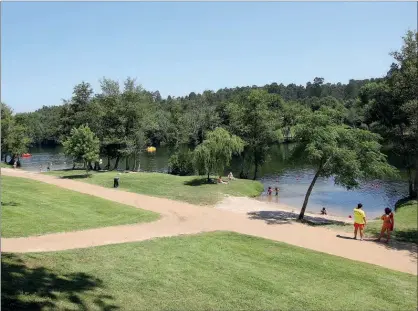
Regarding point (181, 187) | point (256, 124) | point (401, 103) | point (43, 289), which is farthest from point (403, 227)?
point (256, 124)

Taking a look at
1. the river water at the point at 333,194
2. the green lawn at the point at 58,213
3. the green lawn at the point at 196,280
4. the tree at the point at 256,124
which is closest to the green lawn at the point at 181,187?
the river water at the point at 333,194

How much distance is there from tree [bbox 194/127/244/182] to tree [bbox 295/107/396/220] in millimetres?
14814

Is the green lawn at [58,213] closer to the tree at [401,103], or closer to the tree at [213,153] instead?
the tree at [213,153]

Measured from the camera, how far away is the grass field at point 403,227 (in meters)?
18.8

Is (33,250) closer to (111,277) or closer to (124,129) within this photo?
(111,277)

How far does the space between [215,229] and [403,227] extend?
32.7ft

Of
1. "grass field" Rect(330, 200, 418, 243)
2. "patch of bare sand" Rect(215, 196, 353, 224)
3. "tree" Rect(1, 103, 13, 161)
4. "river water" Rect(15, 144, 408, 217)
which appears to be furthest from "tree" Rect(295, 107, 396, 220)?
"tree" Rect(1, 103, 13, 161)

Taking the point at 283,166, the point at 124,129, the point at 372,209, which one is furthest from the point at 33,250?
the point at 283,166

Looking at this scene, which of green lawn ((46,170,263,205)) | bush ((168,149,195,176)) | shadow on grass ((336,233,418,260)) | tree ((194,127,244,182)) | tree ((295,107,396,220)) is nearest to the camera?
shadow on grass ((336,233,418,260))

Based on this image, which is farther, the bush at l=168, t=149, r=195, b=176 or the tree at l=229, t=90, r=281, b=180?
the tree at l=229, t=90, r=281, b=180

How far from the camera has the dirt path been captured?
1467 centimetres

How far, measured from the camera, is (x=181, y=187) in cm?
3428

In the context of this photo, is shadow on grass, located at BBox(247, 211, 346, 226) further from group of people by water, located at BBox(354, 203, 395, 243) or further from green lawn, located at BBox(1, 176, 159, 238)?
green lawn, located at BBox(1, 176, 159, 238)

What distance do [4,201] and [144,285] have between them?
14.2 meters
